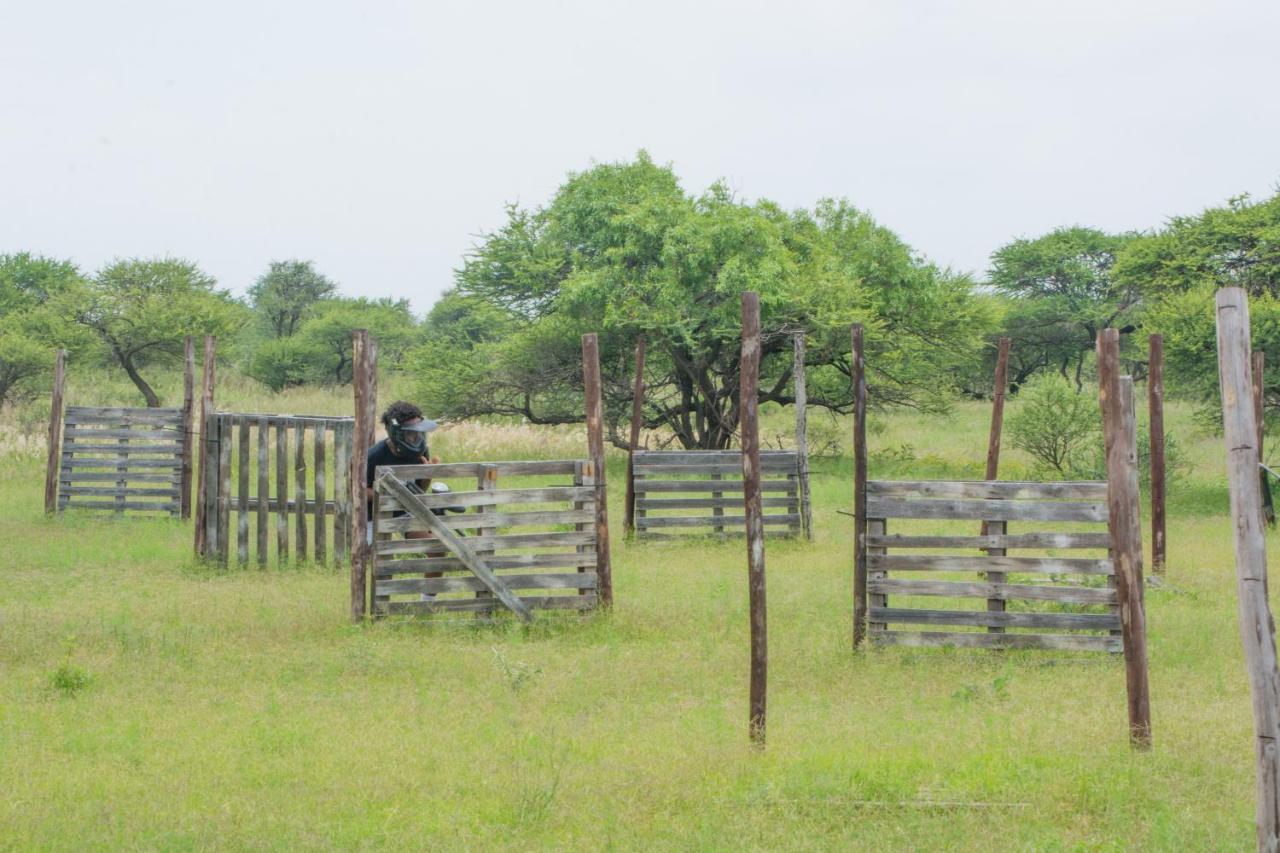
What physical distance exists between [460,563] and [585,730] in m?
3.92

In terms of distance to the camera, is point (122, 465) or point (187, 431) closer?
point (187, 431)

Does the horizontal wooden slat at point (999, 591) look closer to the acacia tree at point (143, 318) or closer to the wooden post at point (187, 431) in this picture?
the wooden post at point (187, 431)

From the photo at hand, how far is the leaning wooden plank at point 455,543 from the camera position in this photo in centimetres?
1152

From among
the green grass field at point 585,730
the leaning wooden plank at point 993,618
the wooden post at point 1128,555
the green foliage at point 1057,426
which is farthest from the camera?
the green foliage at point 1057,426

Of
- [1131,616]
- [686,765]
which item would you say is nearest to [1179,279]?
[1131,616]

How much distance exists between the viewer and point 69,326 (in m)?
37.1

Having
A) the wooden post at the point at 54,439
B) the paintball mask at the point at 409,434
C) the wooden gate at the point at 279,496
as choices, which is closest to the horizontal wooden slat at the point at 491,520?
the paintball mask at the point at 409,434

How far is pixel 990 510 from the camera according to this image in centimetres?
1039

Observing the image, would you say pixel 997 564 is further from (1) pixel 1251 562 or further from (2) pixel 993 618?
(1) pixel 1251 562

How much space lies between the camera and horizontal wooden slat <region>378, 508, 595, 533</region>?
458 inches

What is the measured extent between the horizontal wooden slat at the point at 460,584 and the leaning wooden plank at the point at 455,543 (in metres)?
0.08

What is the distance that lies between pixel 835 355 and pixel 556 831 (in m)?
25.3

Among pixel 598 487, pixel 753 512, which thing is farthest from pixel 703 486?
pixel 753 512

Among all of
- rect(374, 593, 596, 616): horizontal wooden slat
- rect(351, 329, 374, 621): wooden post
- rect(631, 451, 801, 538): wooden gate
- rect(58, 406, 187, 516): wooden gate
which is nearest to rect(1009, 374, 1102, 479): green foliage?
rect(631, 451, 801, 538): wooden gate
